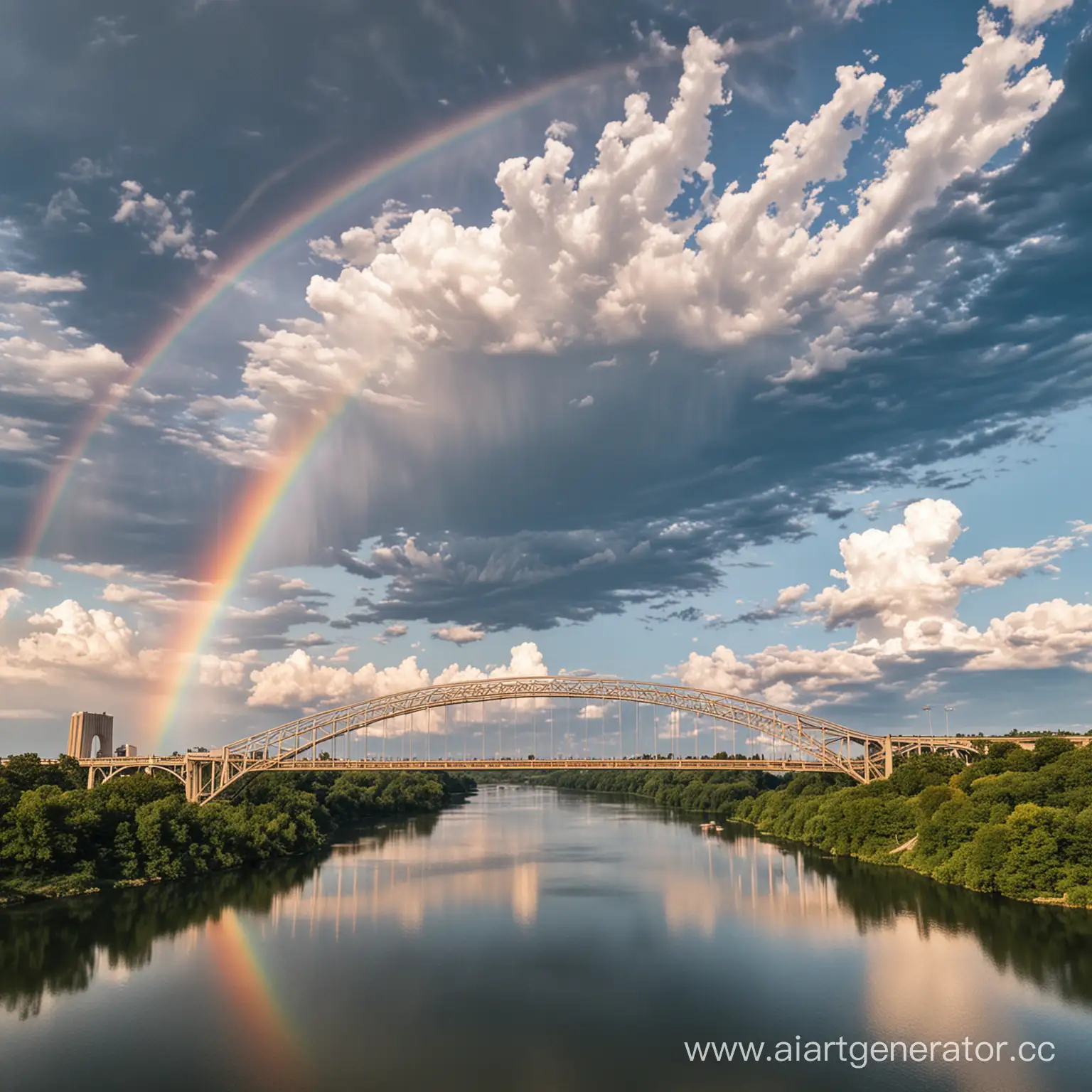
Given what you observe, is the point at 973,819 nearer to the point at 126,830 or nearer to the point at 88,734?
the point at 126,830

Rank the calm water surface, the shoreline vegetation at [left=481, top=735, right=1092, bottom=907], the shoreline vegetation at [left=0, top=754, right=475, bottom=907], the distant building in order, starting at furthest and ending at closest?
1. the distant building
2. the shoreline vegetation at [left=0, top=754, right=475, bottom=907]
3. the shoreline vegetation at [left=481, top=735, right=1092, bottom=907]
4. the calm water surface

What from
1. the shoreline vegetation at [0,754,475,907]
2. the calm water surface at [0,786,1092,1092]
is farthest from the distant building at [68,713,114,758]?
the calm water surface at [0,786,1092,1092]

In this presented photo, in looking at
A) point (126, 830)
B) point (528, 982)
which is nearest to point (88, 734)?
point (126, 830)

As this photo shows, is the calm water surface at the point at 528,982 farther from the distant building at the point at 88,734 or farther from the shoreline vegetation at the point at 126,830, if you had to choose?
the distant building at the point at 88,734

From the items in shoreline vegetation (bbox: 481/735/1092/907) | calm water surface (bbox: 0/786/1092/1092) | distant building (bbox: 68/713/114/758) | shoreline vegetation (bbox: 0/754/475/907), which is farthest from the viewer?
distant building (bbox: 68/713/114/758)

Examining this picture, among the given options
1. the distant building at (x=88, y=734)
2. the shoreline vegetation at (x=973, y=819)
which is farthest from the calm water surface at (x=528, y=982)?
the distant building at (x=88, y=734)

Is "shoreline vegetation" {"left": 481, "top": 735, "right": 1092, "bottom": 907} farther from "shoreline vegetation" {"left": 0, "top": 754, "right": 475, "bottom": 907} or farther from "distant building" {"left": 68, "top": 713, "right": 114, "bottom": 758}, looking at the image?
"distant building" {"left": 68, "top": 713, "right": 114, "bottom": 758}

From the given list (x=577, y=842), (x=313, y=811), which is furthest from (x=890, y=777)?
(x=313, y=811)
